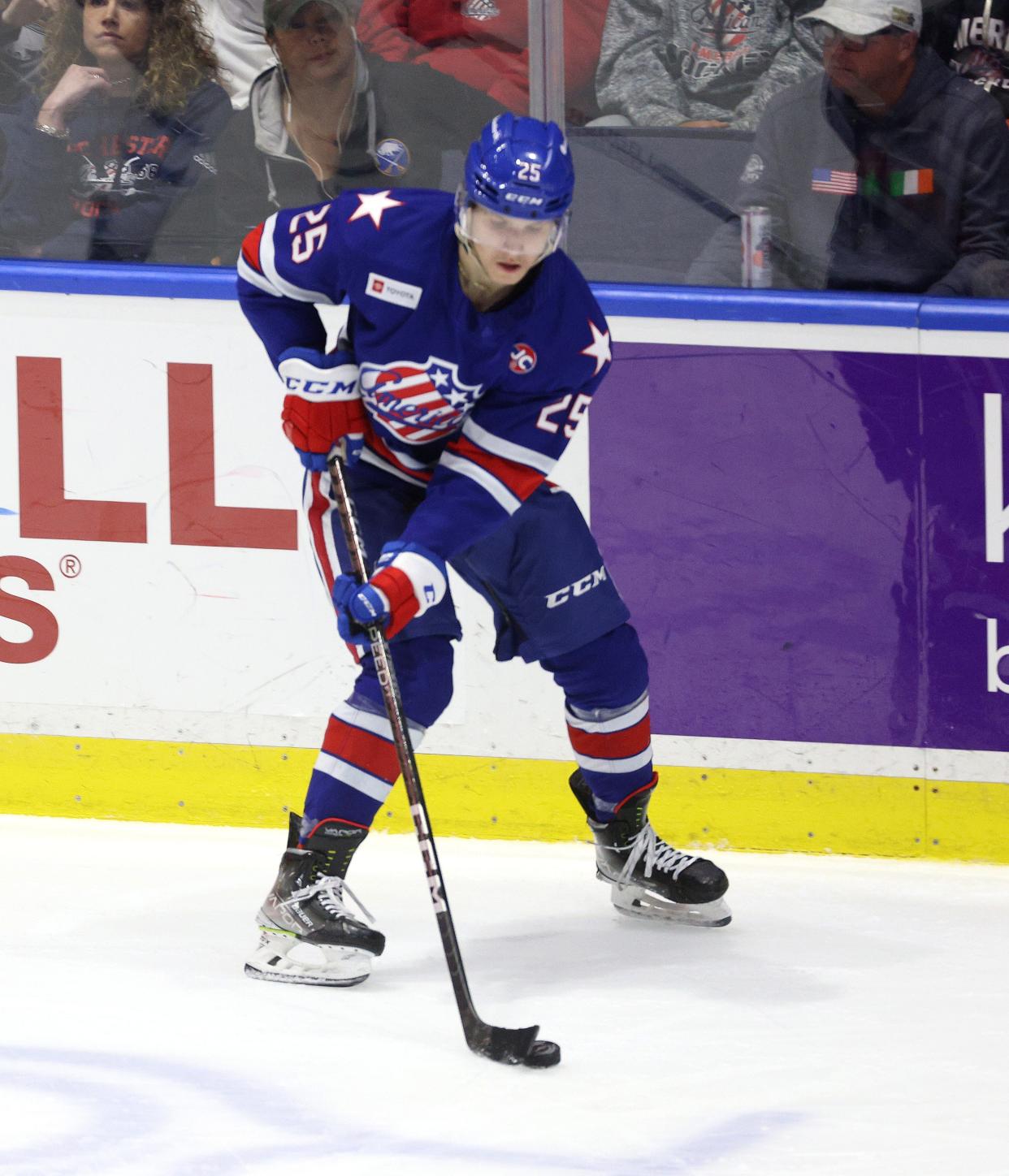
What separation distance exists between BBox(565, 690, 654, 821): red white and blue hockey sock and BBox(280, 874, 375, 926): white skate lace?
0.44 meters

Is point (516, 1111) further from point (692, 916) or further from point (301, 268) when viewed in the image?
point (301, 268)

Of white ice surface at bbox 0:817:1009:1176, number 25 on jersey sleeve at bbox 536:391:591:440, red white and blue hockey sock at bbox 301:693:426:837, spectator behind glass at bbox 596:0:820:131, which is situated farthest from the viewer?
spectator behind glass at bbox 596:0:820:131

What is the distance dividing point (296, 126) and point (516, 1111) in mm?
1900

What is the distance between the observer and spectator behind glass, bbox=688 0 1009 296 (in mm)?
3031

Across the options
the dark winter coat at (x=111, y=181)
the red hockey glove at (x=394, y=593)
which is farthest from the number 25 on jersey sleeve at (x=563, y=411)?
the dark winter coat at (x=111, y=181)

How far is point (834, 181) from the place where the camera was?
10.3 feet

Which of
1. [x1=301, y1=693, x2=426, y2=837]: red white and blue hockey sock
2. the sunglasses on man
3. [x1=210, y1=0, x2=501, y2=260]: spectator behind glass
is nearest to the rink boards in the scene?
[x1=210, y1=0, x2=501, y2=260]: spectator behind glass

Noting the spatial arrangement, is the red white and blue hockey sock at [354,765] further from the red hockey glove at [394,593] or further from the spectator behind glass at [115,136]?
the spectator behind glass at [115,136]

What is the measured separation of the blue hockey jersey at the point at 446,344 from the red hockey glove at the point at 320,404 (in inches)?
1.1

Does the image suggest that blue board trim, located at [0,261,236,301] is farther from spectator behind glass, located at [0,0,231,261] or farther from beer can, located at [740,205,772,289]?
beer can, located at [740,205,772,289]

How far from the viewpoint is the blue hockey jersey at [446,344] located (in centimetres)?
246

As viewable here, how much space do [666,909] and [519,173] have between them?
1.22 m

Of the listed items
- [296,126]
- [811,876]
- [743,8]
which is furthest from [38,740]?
[743,8]

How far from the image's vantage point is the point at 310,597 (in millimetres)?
3271
